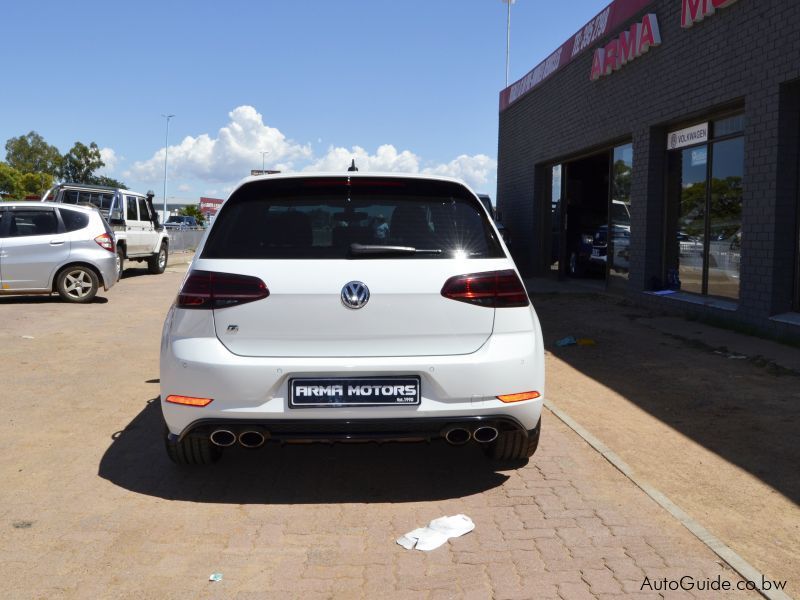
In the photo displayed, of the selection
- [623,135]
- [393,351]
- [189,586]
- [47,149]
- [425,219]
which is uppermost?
[47,149]

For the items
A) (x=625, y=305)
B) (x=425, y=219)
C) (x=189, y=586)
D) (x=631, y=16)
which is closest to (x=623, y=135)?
(x=631, y=16)

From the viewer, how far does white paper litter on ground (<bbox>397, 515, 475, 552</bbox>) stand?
145 inches

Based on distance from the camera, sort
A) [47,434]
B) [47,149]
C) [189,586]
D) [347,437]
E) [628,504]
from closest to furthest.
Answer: [189,586]
[347,437]
[628,504]
[47,434]
[47,149]

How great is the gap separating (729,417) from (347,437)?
3571 mm

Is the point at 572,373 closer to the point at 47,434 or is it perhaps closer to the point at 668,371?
the point at 668,371

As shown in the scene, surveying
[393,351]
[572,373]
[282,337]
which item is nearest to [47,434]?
[282,337]

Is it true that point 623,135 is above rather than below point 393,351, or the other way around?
above

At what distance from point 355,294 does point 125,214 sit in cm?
1730

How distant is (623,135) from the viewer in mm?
15023

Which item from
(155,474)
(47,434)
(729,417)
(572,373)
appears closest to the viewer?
(155,474)

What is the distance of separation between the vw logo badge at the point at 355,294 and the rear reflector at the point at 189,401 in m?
0.83

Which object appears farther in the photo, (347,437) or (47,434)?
(47,434)

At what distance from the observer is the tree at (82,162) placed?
89312 millimetres

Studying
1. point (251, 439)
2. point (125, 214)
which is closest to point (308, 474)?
point (251, 439)
